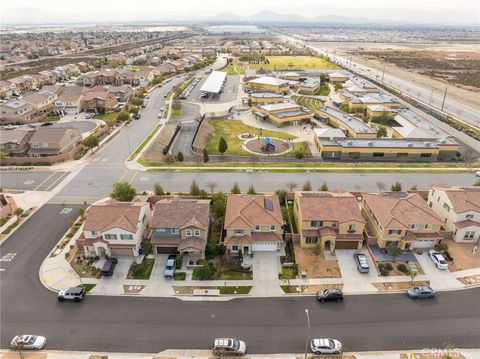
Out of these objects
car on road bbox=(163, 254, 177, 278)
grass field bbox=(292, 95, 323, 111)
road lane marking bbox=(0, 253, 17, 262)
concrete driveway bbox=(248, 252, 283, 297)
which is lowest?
road lane marking bbox=(0, 253, 17, 262)

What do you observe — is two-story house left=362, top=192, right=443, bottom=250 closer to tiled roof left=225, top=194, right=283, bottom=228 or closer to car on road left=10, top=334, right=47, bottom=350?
tiled roof left=225, top=194, right=283, bottom=228

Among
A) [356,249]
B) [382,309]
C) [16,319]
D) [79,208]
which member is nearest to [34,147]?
[79,208]

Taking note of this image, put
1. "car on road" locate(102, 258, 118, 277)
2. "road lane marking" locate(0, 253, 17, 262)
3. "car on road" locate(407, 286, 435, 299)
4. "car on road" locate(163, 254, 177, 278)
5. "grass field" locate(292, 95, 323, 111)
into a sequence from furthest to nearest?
"grass field" locate(292, 95, 323, 111), "road lane marking" locate(0, 253, 17, 262), "car on road" locate(102, 258, 118, 277), "car on road" locate(163, 254, 177, 278), "car on road" locate(407, 286, 435, 299)

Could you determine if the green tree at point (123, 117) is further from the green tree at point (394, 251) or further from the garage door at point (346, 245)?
the green tree at point (394, 251)

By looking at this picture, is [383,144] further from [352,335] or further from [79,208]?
[79,208]

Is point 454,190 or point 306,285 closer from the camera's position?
point 306,285

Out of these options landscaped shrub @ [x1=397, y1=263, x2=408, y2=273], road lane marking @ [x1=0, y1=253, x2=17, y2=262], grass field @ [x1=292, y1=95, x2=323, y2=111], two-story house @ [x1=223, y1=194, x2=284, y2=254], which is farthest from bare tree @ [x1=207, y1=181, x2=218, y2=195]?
grass field @ [x1=292, y1=95, x2=323, y2=111]

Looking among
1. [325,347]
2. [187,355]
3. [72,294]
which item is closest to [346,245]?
[325,347]

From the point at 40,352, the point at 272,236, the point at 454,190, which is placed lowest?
the point at 40,352
